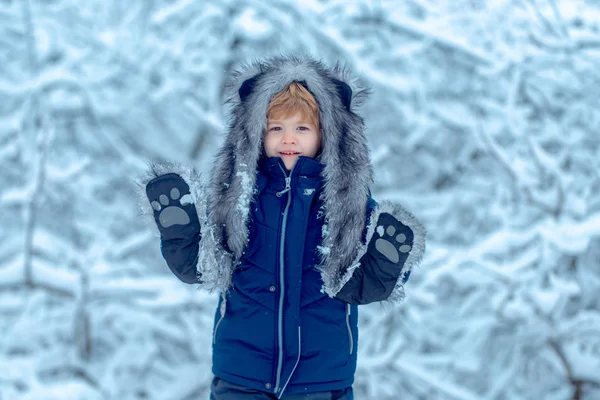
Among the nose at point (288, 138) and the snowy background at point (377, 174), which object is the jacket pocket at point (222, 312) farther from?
the snowy background at point (377, 174)

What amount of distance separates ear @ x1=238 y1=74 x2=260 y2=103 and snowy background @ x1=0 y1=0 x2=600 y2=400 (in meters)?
2.11

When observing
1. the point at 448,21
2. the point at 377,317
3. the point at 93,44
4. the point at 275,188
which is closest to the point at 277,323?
the point at 275,188

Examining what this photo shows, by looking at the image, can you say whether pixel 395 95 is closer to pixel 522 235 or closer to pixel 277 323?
pixel 522 235

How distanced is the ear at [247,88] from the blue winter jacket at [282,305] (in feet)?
0.98

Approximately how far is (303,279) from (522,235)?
2946mm

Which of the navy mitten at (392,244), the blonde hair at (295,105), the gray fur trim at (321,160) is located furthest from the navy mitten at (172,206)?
the navy mitten at (392,244)

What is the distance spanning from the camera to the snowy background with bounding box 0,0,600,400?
4324 millimetres

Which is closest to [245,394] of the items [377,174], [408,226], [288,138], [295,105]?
[408,226]

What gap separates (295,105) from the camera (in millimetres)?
2156

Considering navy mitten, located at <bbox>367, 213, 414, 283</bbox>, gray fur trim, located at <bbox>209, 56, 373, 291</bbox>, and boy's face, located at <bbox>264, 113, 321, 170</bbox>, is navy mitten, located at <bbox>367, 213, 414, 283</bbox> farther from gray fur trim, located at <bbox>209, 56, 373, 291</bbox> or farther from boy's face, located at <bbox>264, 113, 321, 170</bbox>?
boy's face, located at <bbox>264, 113, 321, 170</bbox>

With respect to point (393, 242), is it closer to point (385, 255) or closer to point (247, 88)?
point (385, 255)

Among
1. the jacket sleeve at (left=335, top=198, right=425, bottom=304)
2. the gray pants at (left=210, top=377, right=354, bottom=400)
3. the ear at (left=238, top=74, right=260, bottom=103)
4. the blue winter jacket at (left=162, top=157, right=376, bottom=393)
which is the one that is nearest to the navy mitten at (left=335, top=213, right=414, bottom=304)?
the jacket sleeve at (left=335, top=198, right=425, bottom=304)

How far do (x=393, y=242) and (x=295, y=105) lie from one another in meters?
0.60

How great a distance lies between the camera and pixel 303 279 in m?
2.03
